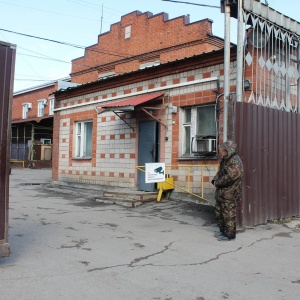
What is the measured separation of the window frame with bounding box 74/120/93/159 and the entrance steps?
356 centimetres

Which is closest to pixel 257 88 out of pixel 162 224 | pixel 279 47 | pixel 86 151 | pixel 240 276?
pixel 279 47

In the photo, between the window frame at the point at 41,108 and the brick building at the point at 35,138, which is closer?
the brick building at the point at 35,138

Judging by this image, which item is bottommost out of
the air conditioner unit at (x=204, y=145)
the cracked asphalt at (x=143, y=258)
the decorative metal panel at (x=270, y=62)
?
the cracked asphalt at (x=143, y=258)

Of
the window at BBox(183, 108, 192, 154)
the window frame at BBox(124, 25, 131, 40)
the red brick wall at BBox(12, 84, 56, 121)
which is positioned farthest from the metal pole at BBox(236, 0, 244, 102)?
the red brick wall at BBox(12, 84, 56, 121)

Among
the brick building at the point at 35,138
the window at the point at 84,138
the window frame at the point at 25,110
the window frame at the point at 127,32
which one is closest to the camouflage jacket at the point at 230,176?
the window at the point at 84,138

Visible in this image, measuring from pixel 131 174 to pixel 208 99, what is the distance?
12.5ft

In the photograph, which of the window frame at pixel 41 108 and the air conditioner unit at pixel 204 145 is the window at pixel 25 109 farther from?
the air conditioner unit at pixel 204 145

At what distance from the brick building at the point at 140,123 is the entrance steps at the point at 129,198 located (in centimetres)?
91

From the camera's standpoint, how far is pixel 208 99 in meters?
10.4

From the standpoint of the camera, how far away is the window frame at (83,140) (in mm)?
14854

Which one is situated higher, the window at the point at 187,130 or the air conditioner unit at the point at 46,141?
the air conditioner unit at the point at 46,141

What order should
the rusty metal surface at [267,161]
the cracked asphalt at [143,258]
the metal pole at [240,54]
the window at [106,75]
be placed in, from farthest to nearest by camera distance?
1. the window at [106,75]
2. the metal pole at [240,54]
3. the rusty metal surface at [267,161]
4. the cracked asphalt at [143,258]

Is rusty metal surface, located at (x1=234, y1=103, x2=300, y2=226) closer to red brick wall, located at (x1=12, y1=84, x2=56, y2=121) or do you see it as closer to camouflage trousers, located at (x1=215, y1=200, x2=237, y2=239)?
camouflage trousers, located at (x1=215, y1=200, x2=237, y2=239)

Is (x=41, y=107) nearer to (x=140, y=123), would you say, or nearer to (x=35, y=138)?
(x=35, y=138)
